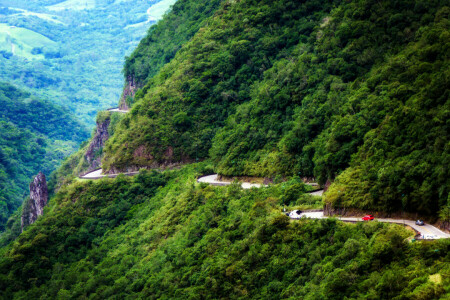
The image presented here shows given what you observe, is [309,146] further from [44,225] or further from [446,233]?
[44,225]

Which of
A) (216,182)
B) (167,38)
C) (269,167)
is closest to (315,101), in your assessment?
(269,167)

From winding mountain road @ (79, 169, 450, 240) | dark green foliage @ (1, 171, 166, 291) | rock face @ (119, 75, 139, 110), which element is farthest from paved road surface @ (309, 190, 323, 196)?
rock face @ (119, 75, 139, 110)

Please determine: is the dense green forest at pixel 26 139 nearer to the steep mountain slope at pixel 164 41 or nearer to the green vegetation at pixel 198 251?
the steep mountain slope at pixel 164 41

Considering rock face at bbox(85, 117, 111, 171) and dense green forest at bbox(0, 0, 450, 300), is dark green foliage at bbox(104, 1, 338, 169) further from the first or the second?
rock face at bbox(85, 117, 111, 171)

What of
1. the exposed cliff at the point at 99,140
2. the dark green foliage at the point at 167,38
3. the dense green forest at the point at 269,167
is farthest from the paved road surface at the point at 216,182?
the exposed cliff at the point at 99,140

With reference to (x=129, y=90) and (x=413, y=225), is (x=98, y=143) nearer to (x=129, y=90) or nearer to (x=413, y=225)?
(x=129, y=90)

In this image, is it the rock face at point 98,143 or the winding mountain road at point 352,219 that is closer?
the winding mountain road at point 352,219
